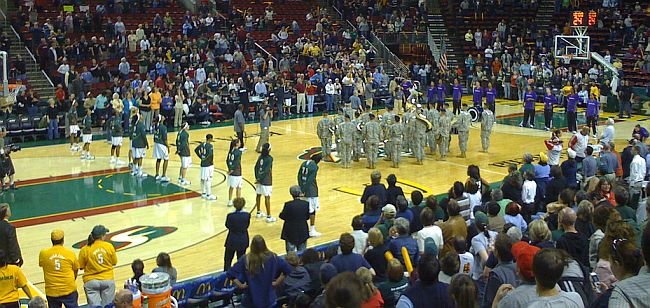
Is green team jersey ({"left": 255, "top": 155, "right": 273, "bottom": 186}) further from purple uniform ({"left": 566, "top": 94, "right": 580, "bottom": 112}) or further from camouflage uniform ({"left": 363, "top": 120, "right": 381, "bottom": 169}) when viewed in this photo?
purple uniform ({"left": 566, "top": 94, "right": 580, "bottom": 112})

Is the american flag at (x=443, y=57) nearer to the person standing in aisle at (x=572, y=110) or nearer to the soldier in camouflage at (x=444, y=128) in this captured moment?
the person standing in aisle at (x=572, y=110)

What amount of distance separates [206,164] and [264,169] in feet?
7.21

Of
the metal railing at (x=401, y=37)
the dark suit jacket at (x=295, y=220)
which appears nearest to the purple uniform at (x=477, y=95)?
the metal railing at (x=401, y=37)

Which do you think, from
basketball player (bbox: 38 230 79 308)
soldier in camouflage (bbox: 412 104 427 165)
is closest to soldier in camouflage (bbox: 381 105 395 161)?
soldier in camouflage (bbox: 412 104 427 165)

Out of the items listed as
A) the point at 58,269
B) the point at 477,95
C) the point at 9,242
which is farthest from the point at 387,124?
the point at 58,269

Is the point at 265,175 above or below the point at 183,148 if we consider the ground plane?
below

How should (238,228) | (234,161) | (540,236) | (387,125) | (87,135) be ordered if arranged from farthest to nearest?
(87,135) < (387,125) < (234,161) < (238,228) < (540,236)

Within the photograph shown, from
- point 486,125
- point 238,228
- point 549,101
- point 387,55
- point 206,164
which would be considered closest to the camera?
point 238,228

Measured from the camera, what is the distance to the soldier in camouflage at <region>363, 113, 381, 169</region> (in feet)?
65.4

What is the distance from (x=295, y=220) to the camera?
12.1 metres

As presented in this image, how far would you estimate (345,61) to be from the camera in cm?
3484

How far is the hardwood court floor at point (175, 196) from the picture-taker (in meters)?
13.7

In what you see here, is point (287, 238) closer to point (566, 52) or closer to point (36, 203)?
point (36, 203)

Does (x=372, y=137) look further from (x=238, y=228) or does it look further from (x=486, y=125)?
(x=238, y=228)
